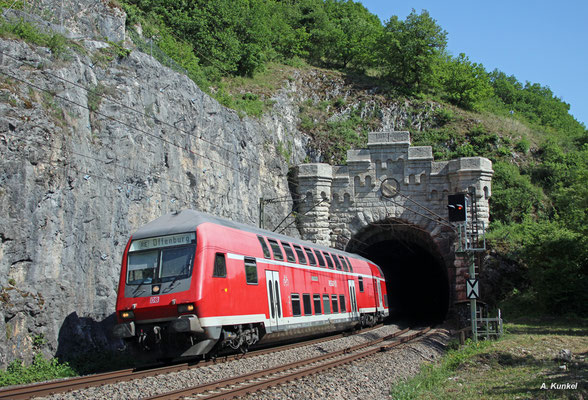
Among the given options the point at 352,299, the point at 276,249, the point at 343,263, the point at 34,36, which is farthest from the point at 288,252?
the point at 34,36

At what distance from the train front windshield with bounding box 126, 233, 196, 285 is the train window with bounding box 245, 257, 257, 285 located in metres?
1.94

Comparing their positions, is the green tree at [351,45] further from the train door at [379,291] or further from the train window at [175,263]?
the train window at [175,263]

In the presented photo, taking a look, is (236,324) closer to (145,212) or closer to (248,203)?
(145,212)

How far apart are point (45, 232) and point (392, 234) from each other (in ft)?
70.8

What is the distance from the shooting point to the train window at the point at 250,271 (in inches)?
530

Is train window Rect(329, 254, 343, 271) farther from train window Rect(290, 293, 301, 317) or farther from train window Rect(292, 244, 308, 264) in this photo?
train window Rect(290, 293, 301, 317)

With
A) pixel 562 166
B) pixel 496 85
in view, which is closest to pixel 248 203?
pixel 562 166

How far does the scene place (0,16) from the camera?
14.9 meters

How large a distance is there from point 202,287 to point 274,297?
3.47 metres

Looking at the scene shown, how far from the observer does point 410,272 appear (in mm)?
42125

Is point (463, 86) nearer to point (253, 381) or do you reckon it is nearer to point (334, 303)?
point (334, 303)

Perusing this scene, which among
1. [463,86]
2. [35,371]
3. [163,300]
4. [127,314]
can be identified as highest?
[463,86]

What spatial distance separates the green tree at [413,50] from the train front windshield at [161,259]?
28.6 metres

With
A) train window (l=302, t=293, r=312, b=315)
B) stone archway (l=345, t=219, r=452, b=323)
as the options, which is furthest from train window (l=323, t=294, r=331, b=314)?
stone archway (l=345, t=219, r=452, b=323)
